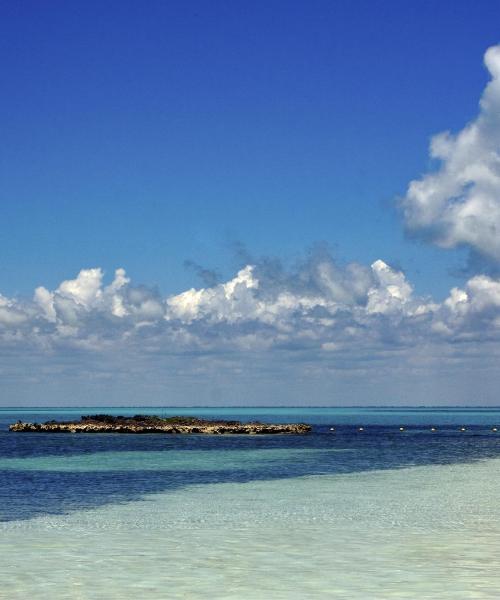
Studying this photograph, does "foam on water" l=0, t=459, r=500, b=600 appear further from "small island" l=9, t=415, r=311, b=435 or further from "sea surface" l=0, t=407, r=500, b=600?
"small island" l=9, t=415, r=311, b=435

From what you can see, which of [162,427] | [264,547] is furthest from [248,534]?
[162,427]

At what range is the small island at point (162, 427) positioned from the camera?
162 meters

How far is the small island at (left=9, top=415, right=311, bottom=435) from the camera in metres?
162

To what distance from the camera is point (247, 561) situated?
2772 cm

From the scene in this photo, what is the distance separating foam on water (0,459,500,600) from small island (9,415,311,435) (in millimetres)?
112409

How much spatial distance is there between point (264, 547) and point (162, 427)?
459 ft

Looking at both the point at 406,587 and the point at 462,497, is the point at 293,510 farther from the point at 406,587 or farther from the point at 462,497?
the point at 406,587

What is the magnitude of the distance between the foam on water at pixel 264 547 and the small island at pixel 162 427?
112 meters

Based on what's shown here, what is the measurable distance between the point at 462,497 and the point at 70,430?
13260 centimetres

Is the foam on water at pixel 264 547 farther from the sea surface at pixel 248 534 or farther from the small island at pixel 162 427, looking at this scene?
the small island at pixel 162 427

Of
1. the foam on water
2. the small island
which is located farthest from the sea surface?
the small island

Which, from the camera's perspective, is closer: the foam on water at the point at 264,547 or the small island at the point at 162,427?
the foam on water at the point at 264,547

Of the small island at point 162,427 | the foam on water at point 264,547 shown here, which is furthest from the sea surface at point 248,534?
the small island at point 162,427

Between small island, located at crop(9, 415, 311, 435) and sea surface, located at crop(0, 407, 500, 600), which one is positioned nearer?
sea surface, located at crop(0, 407, 500, 600)
